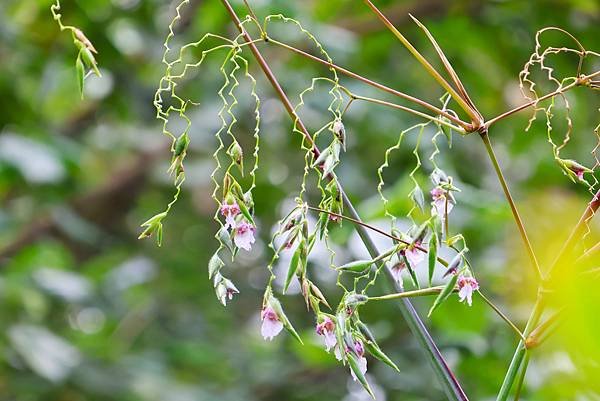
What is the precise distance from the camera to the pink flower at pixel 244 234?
0.34 meters

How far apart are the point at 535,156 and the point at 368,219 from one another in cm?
71

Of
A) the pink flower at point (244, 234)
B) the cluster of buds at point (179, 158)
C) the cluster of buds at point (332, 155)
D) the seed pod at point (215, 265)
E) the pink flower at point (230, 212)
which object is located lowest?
the seed pod at point (215, 265)

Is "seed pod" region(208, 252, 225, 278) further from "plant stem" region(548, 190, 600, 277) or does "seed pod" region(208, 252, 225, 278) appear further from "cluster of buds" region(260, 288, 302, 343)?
"plant stem" region(548, 190, 600, 277)

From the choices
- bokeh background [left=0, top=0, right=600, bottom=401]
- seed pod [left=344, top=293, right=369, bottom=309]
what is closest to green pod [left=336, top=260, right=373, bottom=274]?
seed pod [left=344, top=293, right=369, bottom=309]

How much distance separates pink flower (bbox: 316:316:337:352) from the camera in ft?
1.07

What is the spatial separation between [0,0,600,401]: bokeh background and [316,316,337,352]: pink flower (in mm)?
493

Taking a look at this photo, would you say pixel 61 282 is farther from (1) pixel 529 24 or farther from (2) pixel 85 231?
(1) pixel 529 24

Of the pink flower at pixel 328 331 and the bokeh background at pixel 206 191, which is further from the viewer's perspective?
the bokeh background at pixel 206 191

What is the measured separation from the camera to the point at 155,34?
4.36 feet

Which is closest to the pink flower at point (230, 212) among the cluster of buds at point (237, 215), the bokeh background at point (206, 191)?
the cluster of buds at point (237, 215)

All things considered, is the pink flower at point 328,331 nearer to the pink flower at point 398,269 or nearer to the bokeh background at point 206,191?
the pink flower at point 398,269

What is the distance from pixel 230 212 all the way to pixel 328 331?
57mm

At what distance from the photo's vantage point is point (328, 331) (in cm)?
33

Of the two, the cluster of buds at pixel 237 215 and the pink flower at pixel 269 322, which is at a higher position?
the cluster of buds at pixel 237 215
